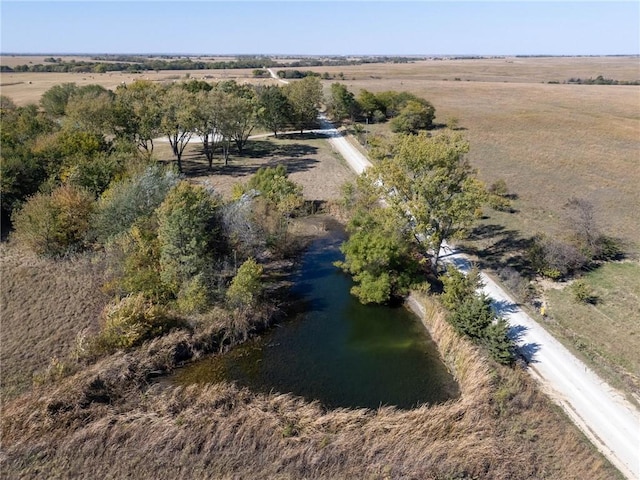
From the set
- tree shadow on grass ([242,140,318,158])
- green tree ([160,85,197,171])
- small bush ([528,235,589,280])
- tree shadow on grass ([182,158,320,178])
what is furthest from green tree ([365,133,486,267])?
tree shadow on grass ([242,140,318,158])

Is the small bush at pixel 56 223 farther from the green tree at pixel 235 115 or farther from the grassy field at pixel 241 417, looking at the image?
the green tree at pixel 235 115

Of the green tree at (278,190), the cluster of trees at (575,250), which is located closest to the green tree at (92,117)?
the green tree at (278,190)

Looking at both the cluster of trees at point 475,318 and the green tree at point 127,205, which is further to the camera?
the green tree at point 127,205

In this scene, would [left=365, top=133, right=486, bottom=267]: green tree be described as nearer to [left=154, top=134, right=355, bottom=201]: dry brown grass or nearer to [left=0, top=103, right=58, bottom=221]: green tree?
[left=154, top=134, right=355, bottom=201]: dry brown grass

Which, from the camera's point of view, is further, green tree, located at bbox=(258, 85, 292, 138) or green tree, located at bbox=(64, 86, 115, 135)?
green tree, located at bbox=(258, 85, 292, 138)

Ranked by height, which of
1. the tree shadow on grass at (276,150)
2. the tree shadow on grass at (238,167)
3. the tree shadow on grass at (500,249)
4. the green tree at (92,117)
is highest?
the green tree at (92,117)

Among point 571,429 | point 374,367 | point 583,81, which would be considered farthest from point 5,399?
point 583,81

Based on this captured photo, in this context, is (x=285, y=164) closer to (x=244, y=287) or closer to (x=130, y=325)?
(x=244, y=287)
